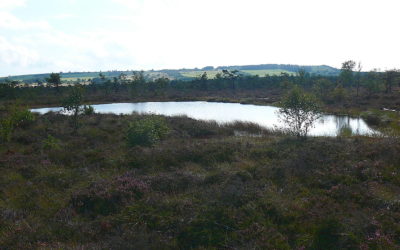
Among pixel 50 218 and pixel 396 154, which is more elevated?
pixel 396 154

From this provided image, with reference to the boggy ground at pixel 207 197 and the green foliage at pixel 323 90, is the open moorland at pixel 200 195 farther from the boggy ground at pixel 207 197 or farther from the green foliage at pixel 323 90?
the green foliage at pixel 323 90

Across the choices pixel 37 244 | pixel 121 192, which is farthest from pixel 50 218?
pixel 121 192

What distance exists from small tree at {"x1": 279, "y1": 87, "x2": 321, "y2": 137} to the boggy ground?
3710 millimetres

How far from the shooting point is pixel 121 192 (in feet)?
34.7

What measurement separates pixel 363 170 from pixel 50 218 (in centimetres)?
1190

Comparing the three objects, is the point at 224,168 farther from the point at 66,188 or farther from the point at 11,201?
the point at 11,201

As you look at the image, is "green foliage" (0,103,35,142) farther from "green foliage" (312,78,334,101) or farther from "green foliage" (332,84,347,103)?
"green foliage" (312,78,334,101)

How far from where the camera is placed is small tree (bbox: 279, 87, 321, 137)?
2039 cm

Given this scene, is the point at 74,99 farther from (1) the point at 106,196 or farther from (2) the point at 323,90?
(2) the point at 323,90

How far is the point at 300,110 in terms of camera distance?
2067cm

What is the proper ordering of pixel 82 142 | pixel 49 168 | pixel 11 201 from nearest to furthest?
pixel 11 201
pixel 49 168
pixel 82 142

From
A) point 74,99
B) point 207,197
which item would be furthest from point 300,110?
point 74,99

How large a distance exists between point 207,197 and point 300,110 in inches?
527

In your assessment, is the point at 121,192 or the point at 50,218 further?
the point at 121,192
